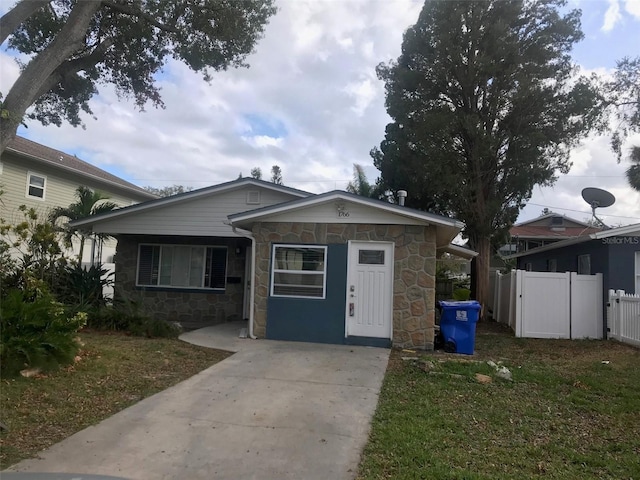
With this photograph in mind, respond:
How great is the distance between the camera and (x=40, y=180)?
18.7m

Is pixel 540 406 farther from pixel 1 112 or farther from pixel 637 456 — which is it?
pixel 1 112

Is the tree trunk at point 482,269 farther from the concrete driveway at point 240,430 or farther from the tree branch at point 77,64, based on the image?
the tree branch at point 77,64

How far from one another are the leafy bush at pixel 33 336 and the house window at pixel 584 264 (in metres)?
13.6

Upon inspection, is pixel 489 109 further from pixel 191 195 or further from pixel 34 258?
pixel 34 258

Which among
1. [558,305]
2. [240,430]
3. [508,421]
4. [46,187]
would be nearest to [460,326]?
[558,305]

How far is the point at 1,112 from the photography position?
7.80 meters

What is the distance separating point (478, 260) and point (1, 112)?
48.4 ft

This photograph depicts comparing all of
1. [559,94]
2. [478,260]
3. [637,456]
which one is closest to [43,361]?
[637,456]

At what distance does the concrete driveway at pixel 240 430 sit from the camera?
4148 mm

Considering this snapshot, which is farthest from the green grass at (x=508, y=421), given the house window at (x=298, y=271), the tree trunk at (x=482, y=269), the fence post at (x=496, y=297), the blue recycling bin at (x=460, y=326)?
the tree trunk at (x=482, y=269)

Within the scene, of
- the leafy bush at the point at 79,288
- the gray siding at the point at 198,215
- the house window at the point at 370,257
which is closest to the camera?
the house window at the point at 370,257

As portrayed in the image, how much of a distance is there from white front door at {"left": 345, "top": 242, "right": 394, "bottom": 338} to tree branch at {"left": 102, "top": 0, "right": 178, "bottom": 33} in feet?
24.8

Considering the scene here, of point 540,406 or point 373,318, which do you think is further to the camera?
point 373,318

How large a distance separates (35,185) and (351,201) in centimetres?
1408
